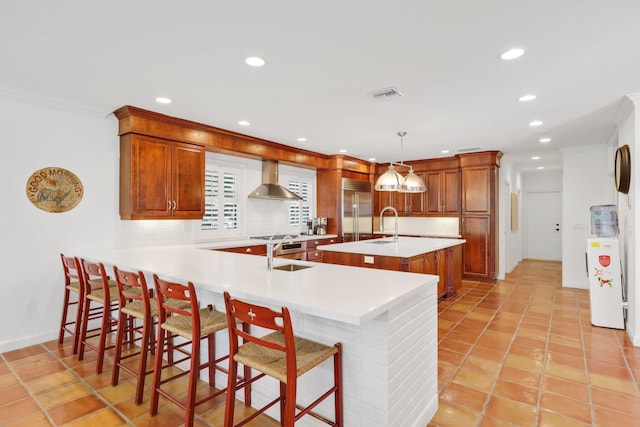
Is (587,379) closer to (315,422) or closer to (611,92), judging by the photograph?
(315,422)

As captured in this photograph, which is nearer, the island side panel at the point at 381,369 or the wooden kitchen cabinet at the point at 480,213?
the island side panel at the point at 381,369

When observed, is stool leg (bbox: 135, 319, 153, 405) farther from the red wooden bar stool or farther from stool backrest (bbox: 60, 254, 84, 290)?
stool backrest (bbox: 60, 254, 84, 290)

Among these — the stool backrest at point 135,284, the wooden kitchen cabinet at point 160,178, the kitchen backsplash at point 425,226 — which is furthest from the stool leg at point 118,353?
the kitchen backsplash at point 425,226

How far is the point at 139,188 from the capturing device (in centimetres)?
384

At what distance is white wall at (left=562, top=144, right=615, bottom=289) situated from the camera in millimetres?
5590

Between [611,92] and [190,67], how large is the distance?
153 inches

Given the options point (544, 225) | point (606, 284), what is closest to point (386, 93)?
point (606, 284)

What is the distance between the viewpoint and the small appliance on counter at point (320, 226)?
6.63 meters

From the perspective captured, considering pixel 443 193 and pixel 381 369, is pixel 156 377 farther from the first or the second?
pixel 443 193

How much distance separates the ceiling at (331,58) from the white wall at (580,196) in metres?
1.78

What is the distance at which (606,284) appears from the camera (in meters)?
3.93

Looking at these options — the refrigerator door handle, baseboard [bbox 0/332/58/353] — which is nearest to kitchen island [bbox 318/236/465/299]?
the refrigerator door handle

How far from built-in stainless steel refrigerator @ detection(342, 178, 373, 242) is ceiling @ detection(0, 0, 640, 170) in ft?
8.89

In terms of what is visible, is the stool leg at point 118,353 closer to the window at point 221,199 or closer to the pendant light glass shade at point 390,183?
the window at point 221,199
